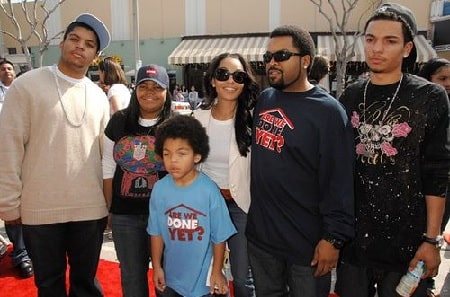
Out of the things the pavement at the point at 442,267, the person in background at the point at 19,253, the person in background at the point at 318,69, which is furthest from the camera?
the person in background at the point at 19,253

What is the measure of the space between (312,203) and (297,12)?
17.5 meters

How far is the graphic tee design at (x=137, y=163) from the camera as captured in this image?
2.40 m

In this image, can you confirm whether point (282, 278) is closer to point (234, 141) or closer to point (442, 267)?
point (234, 141)

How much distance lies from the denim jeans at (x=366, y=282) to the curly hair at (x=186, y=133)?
3.32 ft

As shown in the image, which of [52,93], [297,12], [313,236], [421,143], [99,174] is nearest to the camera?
[421,143]

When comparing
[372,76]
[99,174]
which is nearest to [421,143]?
[372,76]

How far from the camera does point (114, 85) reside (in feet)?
14.3

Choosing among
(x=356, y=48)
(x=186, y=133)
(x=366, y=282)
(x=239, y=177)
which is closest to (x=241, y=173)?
(x=239, y=177)

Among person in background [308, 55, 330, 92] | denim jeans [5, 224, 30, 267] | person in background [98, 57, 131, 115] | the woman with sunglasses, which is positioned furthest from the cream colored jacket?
denim jeans [5, 224, 30, 267]

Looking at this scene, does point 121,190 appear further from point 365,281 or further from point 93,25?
point 365,281

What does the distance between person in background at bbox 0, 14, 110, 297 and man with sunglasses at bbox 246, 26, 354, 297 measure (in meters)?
1.12

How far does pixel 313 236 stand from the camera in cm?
197

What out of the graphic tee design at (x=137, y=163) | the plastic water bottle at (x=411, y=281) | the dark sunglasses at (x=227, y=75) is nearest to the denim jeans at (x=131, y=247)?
the graphic tee design at (x=137, y=163)

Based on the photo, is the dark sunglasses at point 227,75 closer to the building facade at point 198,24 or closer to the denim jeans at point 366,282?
the denim jeans at point 366,282
